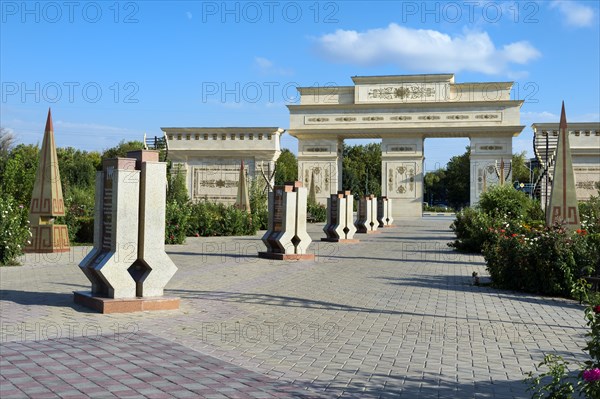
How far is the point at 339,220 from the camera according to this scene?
2442 cm

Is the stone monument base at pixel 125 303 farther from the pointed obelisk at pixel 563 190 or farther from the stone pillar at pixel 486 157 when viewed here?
the stone pillar at pixel 486 157

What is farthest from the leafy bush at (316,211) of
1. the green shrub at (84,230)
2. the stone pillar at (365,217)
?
the green shrub at (84,230)

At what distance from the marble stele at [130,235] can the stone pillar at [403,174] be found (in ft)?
124

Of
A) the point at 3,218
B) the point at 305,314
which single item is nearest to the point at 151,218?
the point at 305,314

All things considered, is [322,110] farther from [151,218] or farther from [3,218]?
[151,218]

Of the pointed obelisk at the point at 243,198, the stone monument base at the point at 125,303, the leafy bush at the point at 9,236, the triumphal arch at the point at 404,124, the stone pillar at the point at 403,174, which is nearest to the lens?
the stone monument base at the point at 125,303

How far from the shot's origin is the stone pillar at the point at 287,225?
665 inches

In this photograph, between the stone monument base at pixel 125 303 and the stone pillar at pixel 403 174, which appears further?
the stone pillar at pixel 403 174

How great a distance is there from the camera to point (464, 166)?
87.1 metres

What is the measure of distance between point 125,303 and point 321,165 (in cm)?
3981

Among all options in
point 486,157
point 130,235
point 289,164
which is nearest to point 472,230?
point 130,235

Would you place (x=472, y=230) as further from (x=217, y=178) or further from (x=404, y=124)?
(x=217, y=178)

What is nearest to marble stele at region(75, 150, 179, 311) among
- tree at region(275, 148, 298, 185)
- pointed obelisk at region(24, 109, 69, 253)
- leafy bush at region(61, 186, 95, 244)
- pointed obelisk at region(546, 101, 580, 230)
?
pointed obelisk at region(546, 101, 580, 230)

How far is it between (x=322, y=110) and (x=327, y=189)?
19.0 feet
